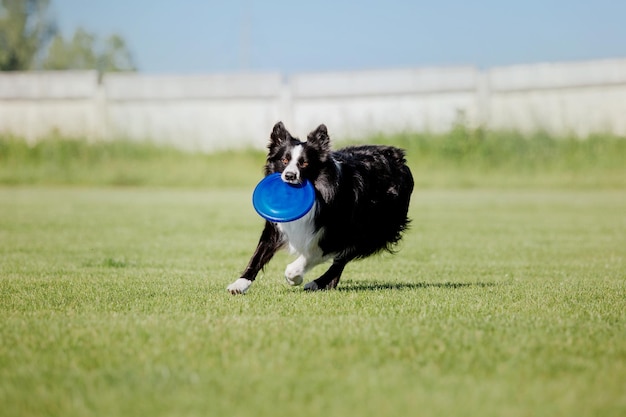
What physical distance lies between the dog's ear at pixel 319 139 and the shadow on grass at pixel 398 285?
136 centimetres

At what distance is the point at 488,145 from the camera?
31.8m

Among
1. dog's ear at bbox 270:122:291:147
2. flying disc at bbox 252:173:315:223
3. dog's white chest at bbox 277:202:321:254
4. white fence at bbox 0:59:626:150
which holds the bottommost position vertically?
dog's white chest at bbox 277:202:321:254

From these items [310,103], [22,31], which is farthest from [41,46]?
[310,103]

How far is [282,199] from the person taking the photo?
24.4 ft

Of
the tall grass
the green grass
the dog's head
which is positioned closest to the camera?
the green grass

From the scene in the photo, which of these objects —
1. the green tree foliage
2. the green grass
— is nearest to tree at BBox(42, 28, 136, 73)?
the green tree foliage

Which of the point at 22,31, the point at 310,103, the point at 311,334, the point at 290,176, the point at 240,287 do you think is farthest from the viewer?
the point at 22,31

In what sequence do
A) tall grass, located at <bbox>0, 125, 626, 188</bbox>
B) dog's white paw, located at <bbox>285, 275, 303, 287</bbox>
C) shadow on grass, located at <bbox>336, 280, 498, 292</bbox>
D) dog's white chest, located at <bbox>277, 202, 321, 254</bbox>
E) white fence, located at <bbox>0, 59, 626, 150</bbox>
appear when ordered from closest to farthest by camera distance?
dog's white chest, located at <bbox>277, 202, 321, 254</bbox>
dog's white paw, located at <bbox>285, 275, 303, 287</bbox>
shadow on grass, located at <bbox>336, 280, 498, 292</bbox>
tall grass, located at <bbox>0, 125, 626, 188</bbox>
white fence, located at <bbox>0, 59, 626, 150</bbox>

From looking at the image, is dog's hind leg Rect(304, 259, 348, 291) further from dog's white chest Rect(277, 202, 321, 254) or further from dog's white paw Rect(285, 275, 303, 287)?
dog's white chest Rect(277, 202, 321, 254)

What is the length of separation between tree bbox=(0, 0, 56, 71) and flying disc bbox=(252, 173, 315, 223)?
190 feet

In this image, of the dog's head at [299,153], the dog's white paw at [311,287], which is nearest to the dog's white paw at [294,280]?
the dog's white paw at [311,287]

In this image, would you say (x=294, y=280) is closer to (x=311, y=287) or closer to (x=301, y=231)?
(x=311, y=287)

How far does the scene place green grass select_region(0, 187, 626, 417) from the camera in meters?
3.93

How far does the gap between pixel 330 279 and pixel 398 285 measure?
2.22 feet
